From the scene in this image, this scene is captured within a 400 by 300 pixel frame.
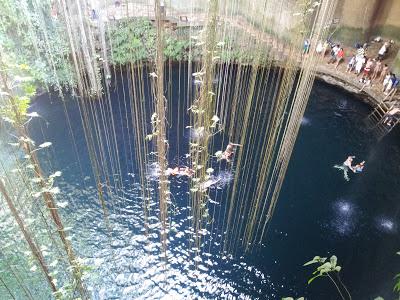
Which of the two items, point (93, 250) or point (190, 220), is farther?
point (190, 220)

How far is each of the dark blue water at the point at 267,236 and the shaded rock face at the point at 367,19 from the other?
495 centimetres

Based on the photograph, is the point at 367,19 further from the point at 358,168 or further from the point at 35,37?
the point at 35,37

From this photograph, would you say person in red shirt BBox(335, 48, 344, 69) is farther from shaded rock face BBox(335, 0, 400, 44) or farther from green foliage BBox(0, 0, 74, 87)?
green foliage BBox(0, 0, 74, 87)

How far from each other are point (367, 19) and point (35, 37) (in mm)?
11176

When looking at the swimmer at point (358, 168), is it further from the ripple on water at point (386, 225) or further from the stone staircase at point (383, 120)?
the stone staircase at point (383, 120)

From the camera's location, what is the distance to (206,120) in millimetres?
4652

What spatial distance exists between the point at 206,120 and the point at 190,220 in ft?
13.1

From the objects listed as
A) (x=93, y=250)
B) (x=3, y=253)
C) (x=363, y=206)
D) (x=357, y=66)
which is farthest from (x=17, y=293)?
(x=357, y=66)

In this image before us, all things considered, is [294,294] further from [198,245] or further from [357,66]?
[357,66]

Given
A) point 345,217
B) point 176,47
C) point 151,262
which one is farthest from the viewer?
point 176,47

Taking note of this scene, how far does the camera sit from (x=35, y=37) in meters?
10.2

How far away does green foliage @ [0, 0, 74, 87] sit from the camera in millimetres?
9703

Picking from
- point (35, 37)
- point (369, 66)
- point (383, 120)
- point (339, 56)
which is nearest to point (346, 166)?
point (383, 120)

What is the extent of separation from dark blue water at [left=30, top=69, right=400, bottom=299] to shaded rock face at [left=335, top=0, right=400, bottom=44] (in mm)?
4948
